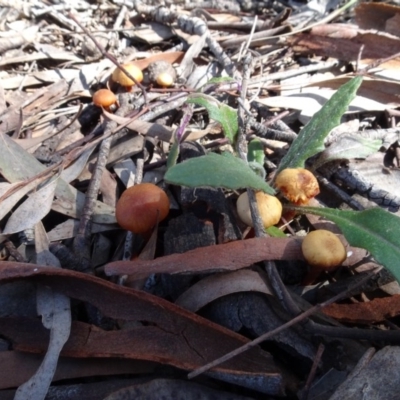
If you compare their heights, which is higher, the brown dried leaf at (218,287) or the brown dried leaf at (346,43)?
the brown dried leaf at (346,43)

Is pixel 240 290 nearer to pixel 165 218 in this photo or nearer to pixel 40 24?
pixel 165 218

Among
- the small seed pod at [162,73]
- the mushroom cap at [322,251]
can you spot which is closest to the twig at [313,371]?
the mushroom cap at [322,251]

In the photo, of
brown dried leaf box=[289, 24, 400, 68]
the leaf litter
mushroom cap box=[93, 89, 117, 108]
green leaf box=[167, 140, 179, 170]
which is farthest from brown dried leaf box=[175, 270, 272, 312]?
brown dried leaf box=[289, 24, 400, 68]

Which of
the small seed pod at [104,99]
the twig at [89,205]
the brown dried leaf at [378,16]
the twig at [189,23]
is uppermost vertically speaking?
the brown dried leaf at [378,16]

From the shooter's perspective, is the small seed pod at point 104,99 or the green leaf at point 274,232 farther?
the small seed pod at point 104,99

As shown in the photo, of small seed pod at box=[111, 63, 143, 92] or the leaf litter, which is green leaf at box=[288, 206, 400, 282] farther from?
small seed pod at box=[111, 63, 143, 92]

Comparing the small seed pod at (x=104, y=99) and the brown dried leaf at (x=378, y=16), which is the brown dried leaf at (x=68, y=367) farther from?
the brown dried leaf at (x=378, y=16)

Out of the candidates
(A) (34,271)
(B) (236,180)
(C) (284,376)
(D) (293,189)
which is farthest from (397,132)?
(A) (34,271)
